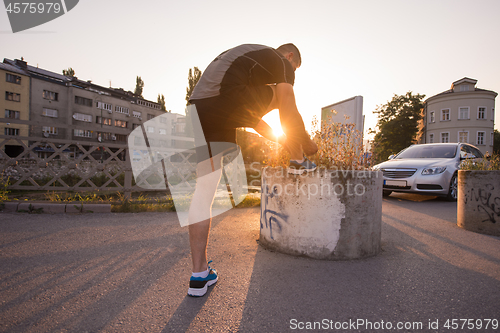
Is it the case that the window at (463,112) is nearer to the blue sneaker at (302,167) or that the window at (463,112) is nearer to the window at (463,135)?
the window at (463,135)

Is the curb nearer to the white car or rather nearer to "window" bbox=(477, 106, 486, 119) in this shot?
the white car

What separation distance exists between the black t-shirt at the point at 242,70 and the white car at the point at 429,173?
17.8 ft

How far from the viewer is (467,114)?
1613 inches

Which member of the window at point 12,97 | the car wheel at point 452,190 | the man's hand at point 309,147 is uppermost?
the window at point 12,97

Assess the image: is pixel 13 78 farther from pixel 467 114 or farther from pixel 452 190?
pixel 467 114

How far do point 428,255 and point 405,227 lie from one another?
1397 mm

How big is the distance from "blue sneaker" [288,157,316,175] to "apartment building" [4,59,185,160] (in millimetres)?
37471

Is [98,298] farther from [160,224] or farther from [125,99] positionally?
[125,99]

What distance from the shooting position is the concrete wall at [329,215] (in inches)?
99.9

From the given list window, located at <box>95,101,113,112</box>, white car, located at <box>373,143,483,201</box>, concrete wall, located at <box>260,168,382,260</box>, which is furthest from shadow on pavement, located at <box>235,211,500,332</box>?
window, located at <box>95,101,113,112</box>

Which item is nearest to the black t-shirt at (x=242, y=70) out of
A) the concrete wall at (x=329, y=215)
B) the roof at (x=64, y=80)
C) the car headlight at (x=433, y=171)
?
the concrete wall at (x=329, y=215)

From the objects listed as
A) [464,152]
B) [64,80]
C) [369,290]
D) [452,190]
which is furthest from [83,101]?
[369,290]

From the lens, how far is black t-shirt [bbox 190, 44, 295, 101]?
5.99 feet

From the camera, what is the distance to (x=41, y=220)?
4059 mm
